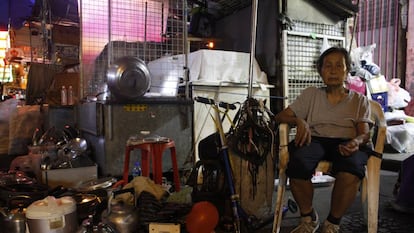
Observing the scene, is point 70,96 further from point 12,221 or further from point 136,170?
point 12,221

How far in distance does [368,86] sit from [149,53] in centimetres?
317

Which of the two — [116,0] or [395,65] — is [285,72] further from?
[395,65]

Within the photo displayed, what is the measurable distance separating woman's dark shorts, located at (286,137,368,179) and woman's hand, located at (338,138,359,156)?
0.03 meters

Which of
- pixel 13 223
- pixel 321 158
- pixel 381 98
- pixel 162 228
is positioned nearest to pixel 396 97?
pixel 381 98

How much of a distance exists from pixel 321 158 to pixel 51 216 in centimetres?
164

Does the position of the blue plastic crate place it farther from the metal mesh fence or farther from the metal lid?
the metal lid

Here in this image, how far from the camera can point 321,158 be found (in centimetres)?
212

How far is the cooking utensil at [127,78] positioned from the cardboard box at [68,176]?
0.74m

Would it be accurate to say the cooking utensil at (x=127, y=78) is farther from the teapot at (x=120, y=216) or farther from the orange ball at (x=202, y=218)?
the orange ball at (x=202, y=218)

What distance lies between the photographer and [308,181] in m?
2.03

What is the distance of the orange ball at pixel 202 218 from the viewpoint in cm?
201

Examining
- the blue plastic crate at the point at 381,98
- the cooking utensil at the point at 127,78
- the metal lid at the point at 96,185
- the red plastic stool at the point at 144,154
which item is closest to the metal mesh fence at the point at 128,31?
the cooking utensil at the point at 127,78

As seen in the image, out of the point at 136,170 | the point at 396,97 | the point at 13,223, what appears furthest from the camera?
the point at 396,97

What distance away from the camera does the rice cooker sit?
178 centimetres
